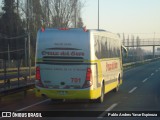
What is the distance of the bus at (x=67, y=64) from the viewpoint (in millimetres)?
15547

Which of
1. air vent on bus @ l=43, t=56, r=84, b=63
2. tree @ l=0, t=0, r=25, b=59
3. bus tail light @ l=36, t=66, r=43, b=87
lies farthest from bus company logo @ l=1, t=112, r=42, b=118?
tree @ l=0, t=0, r=25, b=59

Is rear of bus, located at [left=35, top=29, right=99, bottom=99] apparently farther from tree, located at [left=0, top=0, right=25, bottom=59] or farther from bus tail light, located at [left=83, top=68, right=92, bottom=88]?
tree, located at [left=0, top=0, right=25, bottom=59]

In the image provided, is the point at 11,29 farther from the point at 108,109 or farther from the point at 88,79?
the point at 108,109

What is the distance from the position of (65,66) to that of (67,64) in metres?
0.11

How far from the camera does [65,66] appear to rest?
1568 cm

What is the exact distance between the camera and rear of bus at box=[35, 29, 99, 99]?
15539 millimetres

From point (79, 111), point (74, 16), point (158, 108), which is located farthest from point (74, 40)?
point (74, 16)

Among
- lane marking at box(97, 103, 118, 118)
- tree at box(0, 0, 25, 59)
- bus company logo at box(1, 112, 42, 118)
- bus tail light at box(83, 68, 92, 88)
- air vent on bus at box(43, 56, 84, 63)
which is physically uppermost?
tree at box(0, 0, 25, 59)

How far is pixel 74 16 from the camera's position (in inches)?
2304

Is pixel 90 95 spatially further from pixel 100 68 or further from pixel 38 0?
pixel 38 0

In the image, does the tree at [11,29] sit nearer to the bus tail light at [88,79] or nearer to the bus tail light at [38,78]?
the bus tail light at [38,78]

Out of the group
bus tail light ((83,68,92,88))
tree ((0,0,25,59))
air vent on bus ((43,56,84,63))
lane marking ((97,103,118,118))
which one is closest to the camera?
lane marking ((97,103,118,118))

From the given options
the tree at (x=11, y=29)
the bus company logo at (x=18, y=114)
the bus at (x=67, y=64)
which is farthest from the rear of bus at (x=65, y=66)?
the tree at (x=11, y=29)

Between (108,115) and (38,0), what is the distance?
157 ft
